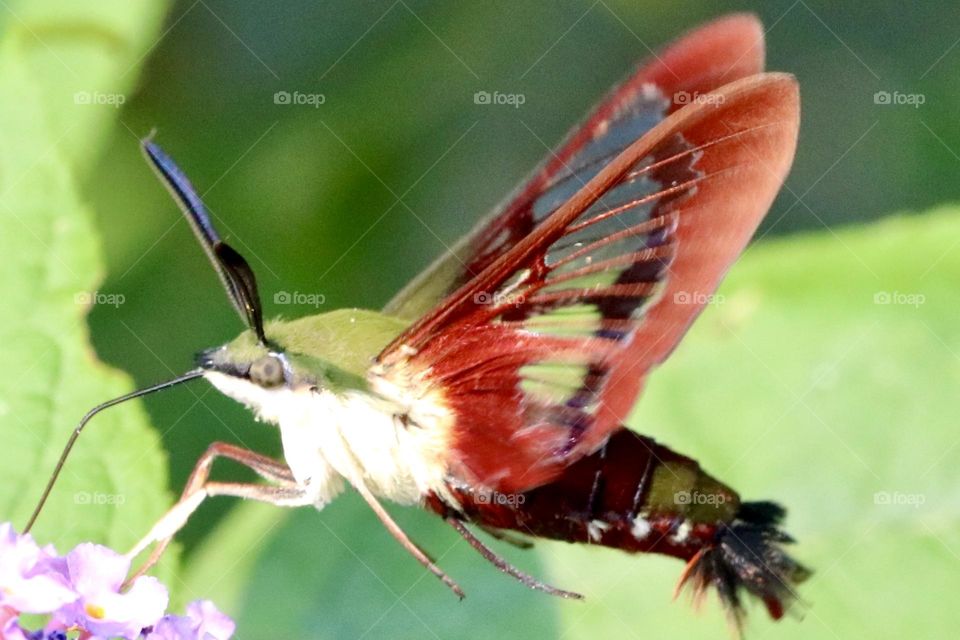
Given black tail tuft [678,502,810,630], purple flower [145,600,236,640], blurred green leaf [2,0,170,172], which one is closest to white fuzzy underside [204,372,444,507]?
purple flower [145,600,236,640]

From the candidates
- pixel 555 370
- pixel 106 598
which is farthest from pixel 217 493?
pixel 555 370

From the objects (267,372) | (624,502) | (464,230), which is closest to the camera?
(267,372)

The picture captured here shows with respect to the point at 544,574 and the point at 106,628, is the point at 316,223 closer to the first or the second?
the point at 544,574

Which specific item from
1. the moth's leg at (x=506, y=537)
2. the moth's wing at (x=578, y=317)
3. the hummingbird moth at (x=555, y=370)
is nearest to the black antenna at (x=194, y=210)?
the hummingbird moth at (x=555, y=370)

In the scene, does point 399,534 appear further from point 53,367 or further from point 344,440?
point 53,367

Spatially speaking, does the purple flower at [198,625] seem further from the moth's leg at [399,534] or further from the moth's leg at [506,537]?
the moth's leg at [506,537]

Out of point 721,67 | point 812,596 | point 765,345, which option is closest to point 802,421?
point 765,345

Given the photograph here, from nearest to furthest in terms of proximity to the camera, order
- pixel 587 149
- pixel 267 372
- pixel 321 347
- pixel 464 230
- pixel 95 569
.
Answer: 1. pixel 95 569
2. pixel 267 372
3. pixel 321 347
4. pixel 587 149
5. pixel 464 230
